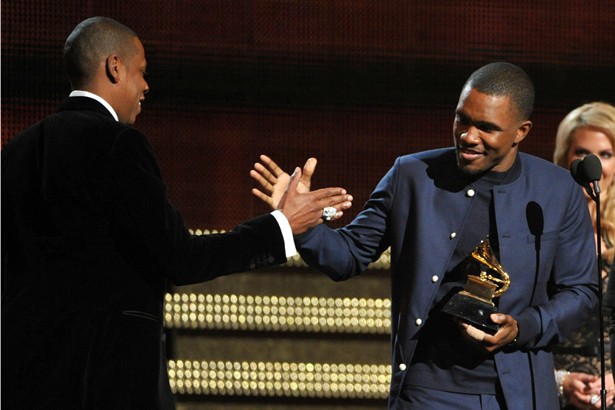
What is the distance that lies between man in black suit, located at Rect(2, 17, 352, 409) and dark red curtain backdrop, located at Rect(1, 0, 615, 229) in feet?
5.91

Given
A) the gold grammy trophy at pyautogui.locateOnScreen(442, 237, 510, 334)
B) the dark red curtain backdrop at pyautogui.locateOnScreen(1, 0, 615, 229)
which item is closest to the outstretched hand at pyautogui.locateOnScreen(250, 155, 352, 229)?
the gold grammy trophy at pyautogui.locateOnScreen(442, 237, 510, 334)

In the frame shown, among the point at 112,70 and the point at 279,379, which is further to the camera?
the point at 279,379

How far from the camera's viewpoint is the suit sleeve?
2.82 metres

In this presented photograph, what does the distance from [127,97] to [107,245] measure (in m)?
0.44

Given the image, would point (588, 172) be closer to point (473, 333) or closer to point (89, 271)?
point (473, 333)

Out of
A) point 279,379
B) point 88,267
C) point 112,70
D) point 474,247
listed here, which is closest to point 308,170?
point 474,247

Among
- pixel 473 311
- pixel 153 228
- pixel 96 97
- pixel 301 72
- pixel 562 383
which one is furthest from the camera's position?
pixel 301 72

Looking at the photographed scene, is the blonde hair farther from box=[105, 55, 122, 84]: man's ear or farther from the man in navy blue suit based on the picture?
box=[105, 55, 122, 84]: man's ear

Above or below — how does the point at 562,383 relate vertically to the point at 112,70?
below

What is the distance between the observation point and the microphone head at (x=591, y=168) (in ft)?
10.5

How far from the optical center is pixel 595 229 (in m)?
4.11

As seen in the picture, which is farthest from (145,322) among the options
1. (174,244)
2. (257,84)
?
(257,84)

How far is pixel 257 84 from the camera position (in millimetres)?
4699

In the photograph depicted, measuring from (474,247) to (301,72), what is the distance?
1.73 metres
